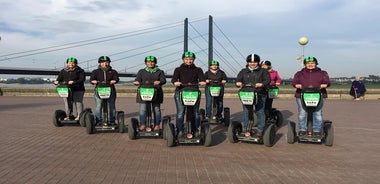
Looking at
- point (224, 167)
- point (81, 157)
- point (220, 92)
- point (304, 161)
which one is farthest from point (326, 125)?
point (81, 157)

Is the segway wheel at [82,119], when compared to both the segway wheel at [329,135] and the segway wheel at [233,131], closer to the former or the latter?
the segway wheel at [233,131]

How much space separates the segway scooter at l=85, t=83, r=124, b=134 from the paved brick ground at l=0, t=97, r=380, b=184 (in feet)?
0.78

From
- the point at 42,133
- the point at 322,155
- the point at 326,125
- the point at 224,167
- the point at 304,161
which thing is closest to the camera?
the point at 224,167

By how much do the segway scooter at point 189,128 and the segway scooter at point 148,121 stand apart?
0.67 meters

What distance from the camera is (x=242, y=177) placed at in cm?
564

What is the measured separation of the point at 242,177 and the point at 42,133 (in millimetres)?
5783

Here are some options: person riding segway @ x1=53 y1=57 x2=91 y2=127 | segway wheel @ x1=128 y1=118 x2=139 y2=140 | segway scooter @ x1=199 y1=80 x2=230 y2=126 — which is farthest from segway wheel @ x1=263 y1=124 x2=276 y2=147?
person riding segway @ x1=53 y1=57 x2=91 y2=127

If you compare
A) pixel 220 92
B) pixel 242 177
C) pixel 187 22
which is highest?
pixel 187 22

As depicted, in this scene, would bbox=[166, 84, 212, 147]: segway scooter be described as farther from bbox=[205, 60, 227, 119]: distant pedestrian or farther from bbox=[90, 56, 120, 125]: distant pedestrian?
bbox=[205, 60, 227, 119]: distant pedestrian

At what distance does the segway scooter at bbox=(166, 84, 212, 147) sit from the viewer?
25.6 ft

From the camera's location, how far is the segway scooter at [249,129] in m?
7.91

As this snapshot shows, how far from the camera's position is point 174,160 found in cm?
668

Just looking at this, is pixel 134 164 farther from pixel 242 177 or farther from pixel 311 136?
pixel 311 136

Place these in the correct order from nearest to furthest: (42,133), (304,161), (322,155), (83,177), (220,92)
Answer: (83,177), (304,161), (322,155), (42,133), (220,92)
